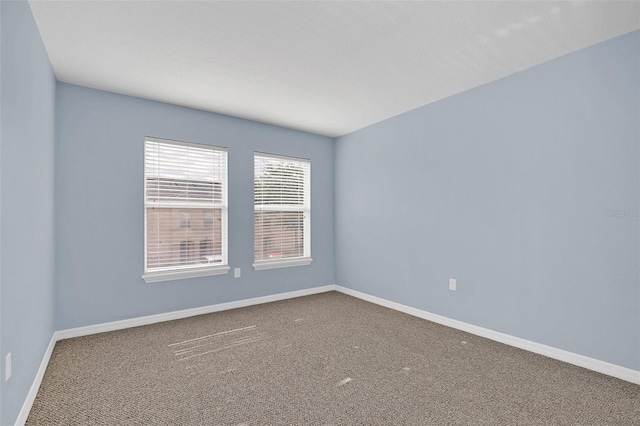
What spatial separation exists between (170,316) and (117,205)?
4.61 ft

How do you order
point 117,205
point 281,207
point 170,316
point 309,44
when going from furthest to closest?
Answer: 1. point 281,207
2. point 170,316
3. point 117,205
4. point 309,44

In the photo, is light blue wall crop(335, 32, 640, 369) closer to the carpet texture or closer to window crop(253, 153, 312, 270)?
the carpet texture

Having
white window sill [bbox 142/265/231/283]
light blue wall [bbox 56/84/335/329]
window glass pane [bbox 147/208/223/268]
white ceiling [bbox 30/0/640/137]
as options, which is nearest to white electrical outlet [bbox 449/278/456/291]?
white ceiling [bbox 30/0/640/137]

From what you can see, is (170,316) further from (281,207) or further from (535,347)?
(535,347)

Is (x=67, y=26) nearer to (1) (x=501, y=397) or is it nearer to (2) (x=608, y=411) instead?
(1) (x=501, y=397)

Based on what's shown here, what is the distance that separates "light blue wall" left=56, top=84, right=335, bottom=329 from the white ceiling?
29 centimetres

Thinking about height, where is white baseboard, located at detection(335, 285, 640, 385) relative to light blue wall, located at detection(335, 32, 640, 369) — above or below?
below

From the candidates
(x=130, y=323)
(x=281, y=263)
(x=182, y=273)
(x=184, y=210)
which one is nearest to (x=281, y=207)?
(x=281, y=263)

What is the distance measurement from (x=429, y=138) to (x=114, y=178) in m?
3.62

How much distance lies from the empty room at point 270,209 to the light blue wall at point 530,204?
17 millimetres

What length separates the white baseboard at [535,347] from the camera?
2.30m

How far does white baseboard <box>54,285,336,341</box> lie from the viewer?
3144 mm

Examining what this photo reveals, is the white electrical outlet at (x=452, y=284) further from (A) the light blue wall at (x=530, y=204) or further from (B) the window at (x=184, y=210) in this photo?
(B) the window at (x=184, y=210)

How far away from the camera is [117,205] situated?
11.1ft
